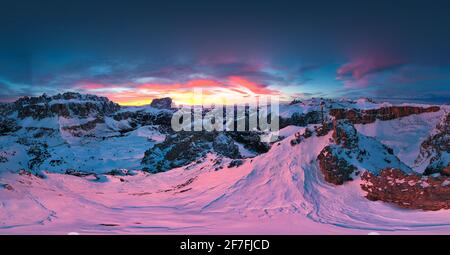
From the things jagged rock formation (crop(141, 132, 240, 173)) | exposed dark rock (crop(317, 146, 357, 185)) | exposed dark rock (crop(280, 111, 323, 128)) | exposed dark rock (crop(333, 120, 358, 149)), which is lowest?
jagged rock formation (crop(141, 132, 240, 173))

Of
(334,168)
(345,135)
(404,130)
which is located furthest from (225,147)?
(404,130)

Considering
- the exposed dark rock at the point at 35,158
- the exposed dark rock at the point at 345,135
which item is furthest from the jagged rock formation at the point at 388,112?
the exposed dark rock at the point at 345,135

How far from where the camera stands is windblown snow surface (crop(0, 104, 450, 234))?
13914 millimetres

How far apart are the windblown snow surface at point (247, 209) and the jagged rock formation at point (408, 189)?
522 mm

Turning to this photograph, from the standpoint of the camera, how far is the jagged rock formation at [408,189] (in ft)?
53.4

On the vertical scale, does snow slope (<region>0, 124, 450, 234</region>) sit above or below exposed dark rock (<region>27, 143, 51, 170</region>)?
above

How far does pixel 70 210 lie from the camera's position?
771 inches

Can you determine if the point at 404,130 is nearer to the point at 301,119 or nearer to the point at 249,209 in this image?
the point at 301,119

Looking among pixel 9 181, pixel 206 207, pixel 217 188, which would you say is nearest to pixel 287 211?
pixel 206 207

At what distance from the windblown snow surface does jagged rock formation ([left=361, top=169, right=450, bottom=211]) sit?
0.52m

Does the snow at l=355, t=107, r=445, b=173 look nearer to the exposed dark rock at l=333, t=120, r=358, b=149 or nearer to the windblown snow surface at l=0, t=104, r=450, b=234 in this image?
the exposed dark rock at l=333, t=120, r=358, b=149

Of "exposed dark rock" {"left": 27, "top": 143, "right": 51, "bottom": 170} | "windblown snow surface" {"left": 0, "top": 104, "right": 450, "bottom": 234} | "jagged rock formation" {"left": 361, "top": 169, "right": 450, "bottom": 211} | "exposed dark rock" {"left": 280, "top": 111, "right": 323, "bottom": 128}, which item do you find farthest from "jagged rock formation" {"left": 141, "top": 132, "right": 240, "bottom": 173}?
"exposed dark rock" {"left": 280, "top": 111, "right": 323, "bottom": 128}

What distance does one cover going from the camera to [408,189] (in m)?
17.8
